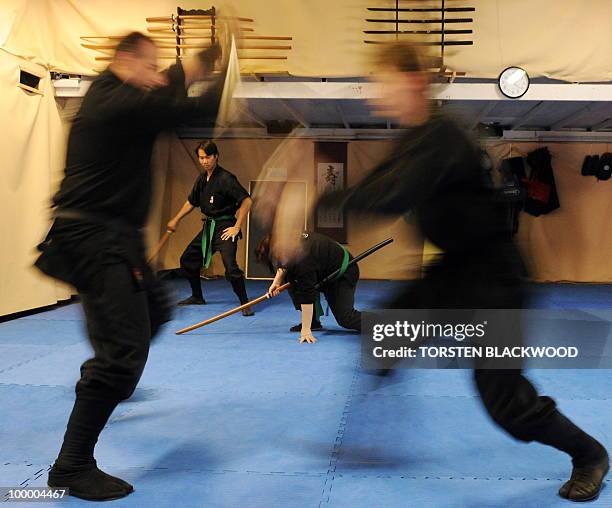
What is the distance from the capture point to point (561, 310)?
668 centimetres

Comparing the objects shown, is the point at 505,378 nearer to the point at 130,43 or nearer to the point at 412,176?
the point at 412,176

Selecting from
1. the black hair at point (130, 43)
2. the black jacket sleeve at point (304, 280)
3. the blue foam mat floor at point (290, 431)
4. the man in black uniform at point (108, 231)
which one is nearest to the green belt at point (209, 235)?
the blue foam mat floor at point (290, 431)

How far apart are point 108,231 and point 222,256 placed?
4.26 metres

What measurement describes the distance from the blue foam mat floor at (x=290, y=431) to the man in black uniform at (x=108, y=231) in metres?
0.27

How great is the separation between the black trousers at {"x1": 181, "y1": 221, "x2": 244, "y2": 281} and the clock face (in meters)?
3.28

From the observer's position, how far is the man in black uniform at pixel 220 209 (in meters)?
6.29

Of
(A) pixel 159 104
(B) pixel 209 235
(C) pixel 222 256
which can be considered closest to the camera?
(A) pixel 159 104

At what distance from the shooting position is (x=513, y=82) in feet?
20.7

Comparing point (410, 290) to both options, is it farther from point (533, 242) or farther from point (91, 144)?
point (533, 242)

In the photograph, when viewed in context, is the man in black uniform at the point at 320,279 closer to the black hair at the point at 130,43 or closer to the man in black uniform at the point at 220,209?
the man in black uniform at the point at 220,209

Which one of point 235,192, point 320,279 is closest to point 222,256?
point 235,192

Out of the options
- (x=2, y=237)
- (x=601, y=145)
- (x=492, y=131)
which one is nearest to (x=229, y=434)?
(x=2, y=237)

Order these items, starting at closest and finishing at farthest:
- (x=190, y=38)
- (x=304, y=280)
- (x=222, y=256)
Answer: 1. (x=304, y=280)
2. (x=190, y=38)
3. (x=222, y=256)

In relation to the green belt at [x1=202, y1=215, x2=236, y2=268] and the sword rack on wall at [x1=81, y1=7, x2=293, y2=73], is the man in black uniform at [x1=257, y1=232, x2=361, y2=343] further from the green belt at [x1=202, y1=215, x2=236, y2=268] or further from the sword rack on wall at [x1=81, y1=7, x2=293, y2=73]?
the sword rack on wall at [x1=81, y1=7, x2=293, y2=73]
